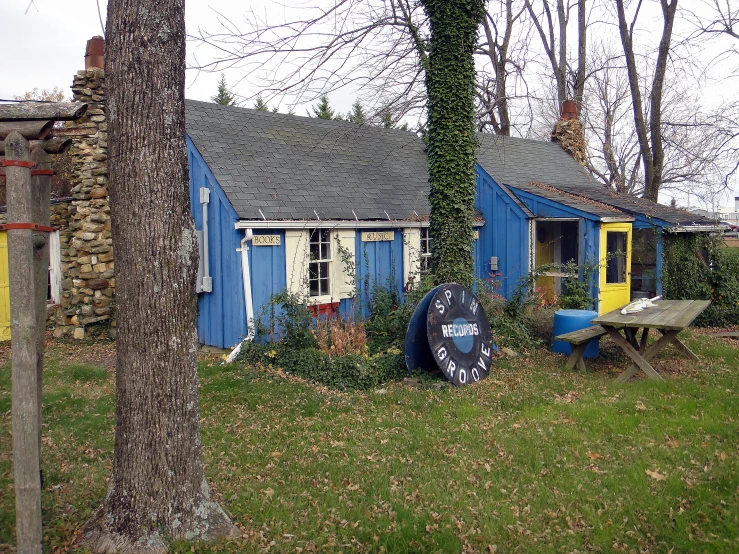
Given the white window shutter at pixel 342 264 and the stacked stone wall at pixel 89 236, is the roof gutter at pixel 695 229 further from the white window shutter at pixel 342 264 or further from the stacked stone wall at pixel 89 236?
the stacked stone wall at pixel 89 236

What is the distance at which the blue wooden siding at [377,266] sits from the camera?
454 inches

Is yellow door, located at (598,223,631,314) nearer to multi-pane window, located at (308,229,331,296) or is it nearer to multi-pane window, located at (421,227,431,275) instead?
multi-pane window, located at (421,227,431,275)

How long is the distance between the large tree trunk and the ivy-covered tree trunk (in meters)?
6.53

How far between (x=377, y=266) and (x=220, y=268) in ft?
10.4

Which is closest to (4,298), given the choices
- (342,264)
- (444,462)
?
(342,264)

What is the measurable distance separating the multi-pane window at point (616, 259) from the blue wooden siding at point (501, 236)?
1920 mm

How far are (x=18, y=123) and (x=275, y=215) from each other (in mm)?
6375

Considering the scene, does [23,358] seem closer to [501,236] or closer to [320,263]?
[320,263]

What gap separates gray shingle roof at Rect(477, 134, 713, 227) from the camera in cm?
1419

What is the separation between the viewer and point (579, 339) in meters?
8.71

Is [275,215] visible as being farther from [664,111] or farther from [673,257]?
[664,111]

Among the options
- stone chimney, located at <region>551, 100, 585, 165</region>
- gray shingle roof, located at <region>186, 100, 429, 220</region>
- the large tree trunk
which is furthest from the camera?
stone chimney, located at <region>551, 100, 585, 165</region>

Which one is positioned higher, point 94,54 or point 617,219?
point 94,54

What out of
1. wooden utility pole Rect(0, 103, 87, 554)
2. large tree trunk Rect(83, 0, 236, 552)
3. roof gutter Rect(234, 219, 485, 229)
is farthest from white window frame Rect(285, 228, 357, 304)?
wooden utility pole Rect(0, 103, 87, 554)
